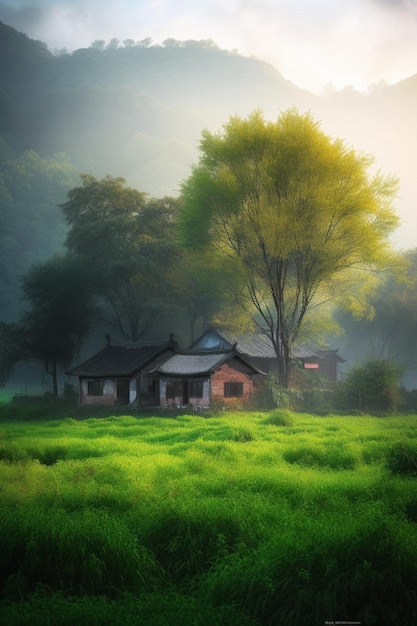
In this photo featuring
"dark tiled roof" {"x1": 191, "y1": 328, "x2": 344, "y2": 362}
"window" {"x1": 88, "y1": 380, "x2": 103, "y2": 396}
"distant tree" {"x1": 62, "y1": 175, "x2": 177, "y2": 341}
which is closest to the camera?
"window" {"x1": 88, "y1": 380, "x2": 103, "y2": 396}

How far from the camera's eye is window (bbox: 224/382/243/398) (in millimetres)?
34219

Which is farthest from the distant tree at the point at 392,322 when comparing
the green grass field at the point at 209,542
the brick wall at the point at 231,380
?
the green grass field at the point at 209,542

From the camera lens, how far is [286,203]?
32.8 metres

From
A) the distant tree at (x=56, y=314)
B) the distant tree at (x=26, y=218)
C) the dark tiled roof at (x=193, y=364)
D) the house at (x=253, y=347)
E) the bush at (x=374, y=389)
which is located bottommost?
the bush at (x=374, y=389)

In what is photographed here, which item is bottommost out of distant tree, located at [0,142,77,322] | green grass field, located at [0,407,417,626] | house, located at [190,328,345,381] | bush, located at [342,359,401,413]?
green grass field, located at [0,407,417,626]

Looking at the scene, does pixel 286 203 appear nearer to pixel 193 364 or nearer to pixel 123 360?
pixel 193 364

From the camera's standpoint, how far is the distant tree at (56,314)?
45156 mm

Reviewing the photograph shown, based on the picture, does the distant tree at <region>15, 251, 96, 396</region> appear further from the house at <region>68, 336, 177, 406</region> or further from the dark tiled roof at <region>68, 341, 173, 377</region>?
the house at <region>68, 336, 177, 406</region>

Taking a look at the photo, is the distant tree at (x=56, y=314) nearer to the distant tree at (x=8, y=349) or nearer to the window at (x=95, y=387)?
the distant tree at (x=8, y=349)

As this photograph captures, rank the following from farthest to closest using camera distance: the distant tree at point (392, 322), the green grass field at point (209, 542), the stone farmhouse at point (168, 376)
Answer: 1. the distant tree at point (392, 322)
2. the stone farmhouse at point (168, 376)
3. the green grass field at point (209, 542)

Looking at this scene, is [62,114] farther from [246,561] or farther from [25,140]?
[246,561]

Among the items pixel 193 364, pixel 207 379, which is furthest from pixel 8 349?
pixel 207 379

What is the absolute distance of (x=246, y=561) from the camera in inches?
294

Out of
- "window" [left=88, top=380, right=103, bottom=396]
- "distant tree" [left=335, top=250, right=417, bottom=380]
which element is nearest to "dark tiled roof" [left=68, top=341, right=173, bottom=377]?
"window" [left=88, top=380, right=103, bottom=396]
